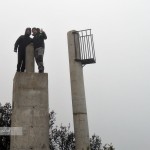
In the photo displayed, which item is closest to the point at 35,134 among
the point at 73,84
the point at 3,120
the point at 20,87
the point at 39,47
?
the point at 20,87

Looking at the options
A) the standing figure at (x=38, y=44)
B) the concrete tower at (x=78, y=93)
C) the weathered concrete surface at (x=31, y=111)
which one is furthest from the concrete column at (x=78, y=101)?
the weathered concrete surface at (x=31, y=111)

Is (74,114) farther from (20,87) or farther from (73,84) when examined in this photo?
(20,87)

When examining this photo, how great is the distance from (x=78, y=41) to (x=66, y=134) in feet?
71.3

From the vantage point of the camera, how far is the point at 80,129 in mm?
11711

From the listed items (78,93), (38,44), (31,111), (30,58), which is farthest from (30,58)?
(78,93)

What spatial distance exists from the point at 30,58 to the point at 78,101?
125 inches

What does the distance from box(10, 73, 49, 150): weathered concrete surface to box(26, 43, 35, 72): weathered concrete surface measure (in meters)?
0.60

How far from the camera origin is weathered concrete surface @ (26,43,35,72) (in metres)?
9.84

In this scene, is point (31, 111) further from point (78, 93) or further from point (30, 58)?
point (78, 93)

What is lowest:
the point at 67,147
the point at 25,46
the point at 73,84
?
the point at 67,147

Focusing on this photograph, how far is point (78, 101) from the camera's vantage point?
1212 cm

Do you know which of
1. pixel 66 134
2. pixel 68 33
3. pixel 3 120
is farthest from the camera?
pixel 66 134

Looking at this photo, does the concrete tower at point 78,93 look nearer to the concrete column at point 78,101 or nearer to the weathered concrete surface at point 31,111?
the concrete column at point 78,101

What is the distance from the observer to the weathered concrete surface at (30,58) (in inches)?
388
